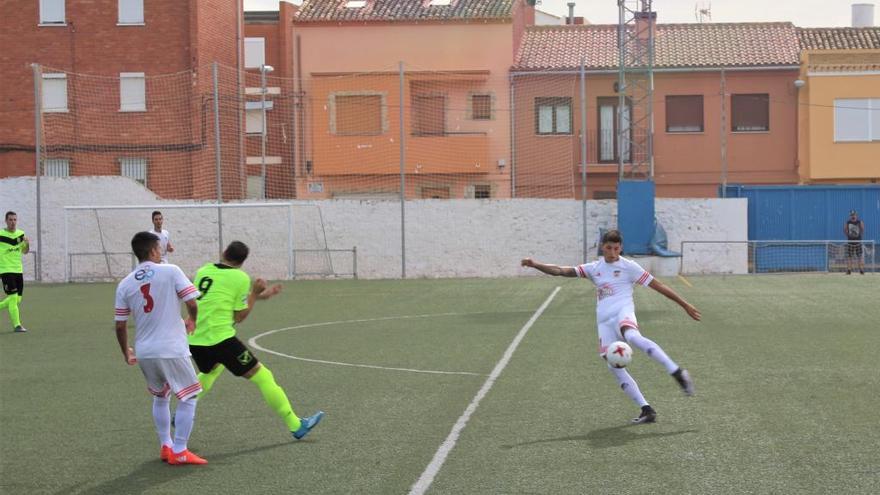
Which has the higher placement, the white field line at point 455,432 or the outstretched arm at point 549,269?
the outstretched arm at point 549,269

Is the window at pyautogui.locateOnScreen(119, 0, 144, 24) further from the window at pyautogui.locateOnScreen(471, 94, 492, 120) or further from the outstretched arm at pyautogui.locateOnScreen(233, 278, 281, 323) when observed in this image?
the outstretched arm at pyautogui.locateOnScreen(233, 278, 281, 323)

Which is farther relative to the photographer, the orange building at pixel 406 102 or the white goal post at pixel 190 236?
the orange building at pixel 406 102

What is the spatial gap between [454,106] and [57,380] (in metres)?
29.2

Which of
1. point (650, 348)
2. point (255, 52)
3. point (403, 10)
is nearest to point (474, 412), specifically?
point (650, 348)

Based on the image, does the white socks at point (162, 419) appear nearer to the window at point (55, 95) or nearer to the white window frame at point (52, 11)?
the window at point (55, 95)

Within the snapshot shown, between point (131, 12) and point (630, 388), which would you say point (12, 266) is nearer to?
point (630, 388)

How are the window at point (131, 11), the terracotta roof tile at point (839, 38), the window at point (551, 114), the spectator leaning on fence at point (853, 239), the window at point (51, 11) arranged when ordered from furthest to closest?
the terracotta roof tile at point (839, 38) → the window at point (51, 11) → the window at point (131, 11) → the window at point (551, 114) → the spectator leaning on fence at point (853, 239)

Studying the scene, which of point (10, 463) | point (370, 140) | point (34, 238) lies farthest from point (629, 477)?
point (370, 140)

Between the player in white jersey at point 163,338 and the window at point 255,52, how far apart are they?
155ft

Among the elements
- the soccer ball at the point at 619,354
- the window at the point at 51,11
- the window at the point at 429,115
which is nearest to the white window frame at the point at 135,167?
the window at the point at 51,11

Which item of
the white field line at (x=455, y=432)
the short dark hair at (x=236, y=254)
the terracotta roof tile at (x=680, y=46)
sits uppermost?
the terracotta roof tile at (x=680, y=46)

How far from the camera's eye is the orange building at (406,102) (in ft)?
134

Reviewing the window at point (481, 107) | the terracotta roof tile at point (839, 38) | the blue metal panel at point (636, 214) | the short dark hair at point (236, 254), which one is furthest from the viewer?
the terracotta roof tile at point (839, 38)

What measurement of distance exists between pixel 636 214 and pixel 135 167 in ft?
53.3
